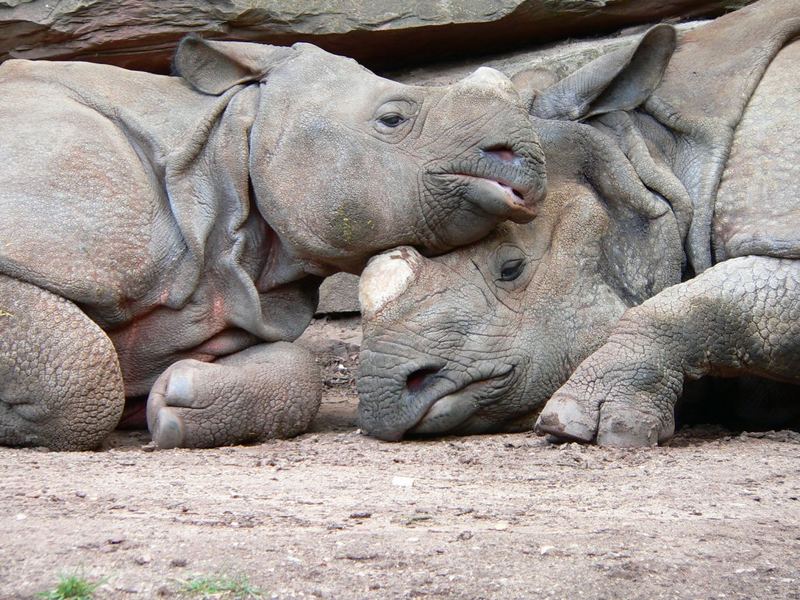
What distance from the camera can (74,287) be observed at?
20.9 feet

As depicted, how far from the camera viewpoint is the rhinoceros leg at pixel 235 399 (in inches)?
254

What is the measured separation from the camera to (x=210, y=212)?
6.91m

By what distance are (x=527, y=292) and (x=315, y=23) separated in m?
2.60

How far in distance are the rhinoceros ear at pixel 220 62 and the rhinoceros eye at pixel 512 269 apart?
1546 mm

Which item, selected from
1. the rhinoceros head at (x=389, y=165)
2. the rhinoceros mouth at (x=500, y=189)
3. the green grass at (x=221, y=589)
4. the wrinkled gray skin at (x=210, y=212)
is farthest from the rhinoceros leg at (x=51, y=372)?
the green grass at (x=221, y=589)

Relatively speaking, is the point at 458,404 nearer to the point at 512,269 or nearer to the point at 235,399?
the point at 512,269

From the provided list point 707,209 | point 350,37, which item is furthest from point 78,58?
point 707,209

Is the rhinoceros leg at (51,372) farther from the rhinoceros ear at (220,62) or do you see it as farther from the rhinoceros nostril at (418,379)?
A: the rhinoceros ear at (220,62)

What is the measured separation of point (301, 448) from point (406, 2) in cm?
325

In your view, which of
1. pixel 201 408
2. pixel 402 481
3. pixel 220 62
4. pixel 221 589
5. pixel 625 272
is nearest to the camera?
pixel 221 589

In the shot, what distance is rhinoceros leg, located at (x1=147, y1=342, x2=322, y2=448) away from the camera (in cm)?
645

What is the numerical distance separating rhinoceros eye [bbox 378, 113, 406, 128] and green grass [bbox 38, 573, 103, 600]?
3.66 m

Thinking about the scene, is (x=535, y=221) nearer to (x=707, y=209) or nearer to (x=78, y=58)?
(x=707, y=209)

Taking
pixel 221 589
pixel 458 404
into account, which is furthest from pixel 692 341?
pixel 221 589
